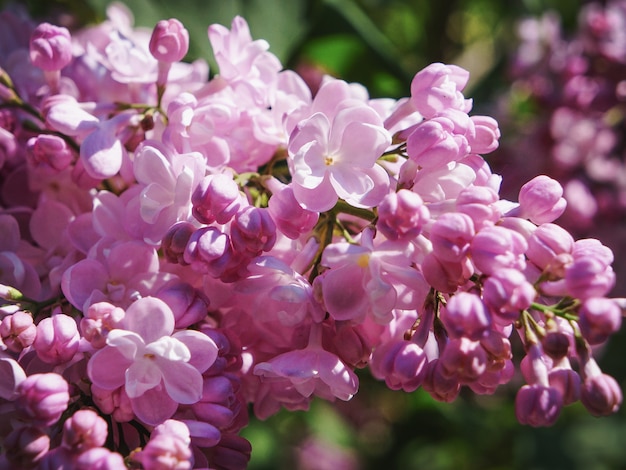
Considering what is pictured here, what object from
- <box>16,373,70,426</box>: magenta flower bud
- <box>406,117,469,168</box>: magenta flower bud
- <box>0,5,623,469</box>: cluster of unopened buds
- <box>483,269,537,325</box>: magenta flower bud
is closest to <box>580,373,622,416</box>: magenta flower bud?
<box>0,5,623,469</box>: cluster of unopened buds

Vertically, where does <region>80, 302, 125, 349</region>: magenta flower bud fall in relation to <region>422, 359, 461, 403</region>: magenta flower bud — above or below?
above

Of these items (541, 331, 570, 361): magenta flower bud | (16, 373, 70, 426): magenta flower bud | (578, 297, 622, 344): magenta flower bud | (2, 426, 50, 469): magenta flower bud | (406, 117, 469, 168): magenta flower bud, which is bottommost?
(2, 426, 50, 469): magenta flower bud

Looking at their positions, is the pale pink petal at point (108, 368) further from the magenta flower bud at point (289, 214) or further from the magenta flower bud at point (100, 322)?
the magenta flower bud at point (289, 214)

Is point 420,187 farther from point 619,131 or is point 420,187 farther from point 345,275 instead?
point 619,131

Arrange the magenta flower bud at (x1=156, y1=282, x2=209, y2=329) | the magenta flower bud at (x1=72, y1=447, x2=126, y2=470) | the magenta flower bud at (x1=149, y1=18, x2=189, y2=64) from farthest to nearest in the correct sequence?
the magenta flower bud at (x1=149, y1=18, x2=189, y2=64), the magenta flower bud at (x1=156, y1=282, x2=209, y2=329), the magenta flower bud at (x1=72, y1=447, x2=126, y2=470)

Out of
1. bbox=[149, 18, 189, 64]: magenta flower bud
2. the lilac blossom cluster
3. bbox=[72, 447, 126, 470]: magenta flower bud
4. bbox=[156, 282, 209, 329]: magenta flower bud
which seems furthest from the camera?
the lilac blossom cluster

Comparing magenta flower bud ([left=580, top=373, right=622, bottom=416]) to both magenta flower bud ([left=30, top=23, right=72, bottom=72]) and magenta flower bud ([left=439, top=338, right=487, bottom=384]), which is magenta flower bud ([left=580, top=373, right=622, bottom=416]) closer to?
magenta flower bud ([left=439, top=338, right=487, bottom=384])

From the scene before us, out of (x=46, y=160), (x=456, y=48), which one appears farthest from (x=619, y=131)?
(x=46, y=160)

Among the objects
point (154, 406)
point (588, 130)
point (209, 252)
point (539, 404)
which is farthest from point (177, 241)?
point (588, 130)

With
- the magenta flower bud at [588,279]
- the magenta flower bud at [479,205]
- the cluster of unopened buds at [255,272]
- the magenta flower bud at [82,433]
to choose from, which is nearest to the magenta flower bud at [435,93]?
the cluster of unopened buds at [255,272]
